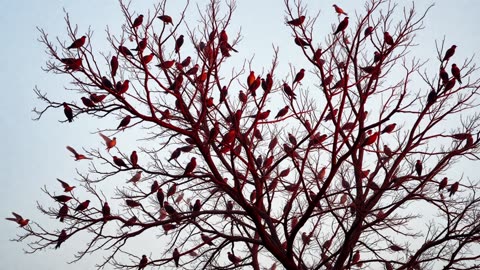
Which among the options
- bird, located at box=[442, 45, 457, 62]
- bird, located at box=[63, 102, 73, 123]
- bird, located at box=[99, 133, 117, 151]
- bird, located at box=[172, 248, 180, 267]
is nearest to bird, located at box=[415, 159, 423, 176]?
bird, located at box=[442, 45, 457, 62]

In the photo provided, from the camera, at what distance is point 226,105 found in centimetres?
584

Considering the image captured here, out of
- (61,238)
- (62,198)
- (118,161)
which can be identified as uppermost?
(118,161)

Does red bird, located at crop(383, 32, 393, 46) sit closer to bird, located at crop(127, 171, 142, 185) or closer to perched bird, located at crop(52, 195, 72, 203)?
bird, located at crop(127, 171, 142, 185)

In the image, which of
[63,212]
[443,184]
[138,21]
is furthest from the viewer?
[443,184]

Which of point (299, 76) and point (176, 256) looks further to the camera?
point (176, 256)

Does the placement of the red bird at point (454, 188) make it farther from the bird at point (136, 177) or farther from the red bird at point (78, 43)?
the red bird at point (78, 43)

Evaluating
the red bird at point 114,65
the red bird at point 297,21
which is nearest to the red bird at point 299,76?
the red bird at point 297,21

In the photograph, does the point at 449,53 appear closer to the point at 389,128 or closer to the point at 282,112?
the point at 389,128

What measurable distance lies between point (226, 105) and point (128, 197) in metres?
1.44

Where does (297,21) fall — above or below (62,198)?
above

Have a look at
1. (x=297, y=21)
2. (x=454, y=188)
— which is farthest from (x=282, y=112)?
(x=454, y=188)

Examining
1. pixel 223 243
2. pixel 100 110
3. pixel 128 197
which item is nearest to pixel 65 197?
pixel 128 197

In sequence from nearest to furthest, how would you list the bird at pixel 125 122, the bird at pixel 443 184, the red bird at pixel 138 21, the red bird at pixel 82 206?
the bird at pixel 125 122, the red bird at pixel 138 21, the red bird at pixel 82 206, the bird at pixel 443 184

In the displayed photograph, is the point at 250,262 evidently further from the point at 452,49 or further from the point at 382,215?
the point at 452,49
